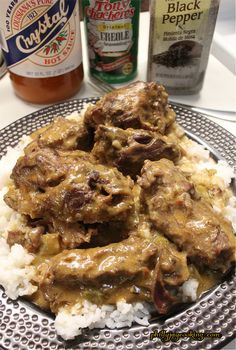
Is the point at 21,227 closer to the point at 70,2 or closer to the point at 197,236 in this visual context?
the point at 197,236

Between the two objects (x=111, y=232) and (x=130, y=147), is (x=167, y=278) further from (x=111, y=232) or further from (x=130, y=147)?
(x=130, y=147)

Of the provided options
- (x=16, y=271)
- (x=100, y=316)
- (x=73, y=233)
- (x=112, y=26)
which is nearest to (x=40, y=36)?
(x=112, y=26)

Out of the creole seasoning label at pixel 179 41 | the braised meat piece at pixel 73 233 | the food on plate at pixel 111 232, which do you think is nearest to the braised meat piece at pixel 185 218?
the food on plate at pixel 111 232

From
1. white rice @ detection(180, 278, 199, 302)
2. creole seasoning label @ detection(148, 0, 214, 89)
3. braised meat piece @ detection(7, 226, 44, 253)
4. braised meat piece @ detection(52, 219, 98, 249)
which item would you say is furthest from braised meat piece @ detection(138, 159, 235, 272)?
creole seasoning label @ detection(148, 0, 214, 89)

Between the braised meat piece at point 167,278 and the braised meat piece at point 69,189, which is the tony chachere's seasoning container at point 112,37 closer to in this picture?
the braised meat piece at point 69,189

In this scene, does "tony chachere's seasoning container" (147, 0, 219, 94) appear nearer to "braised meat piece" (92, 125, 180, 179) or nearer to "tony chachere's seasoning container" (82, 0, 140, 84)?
"tony chachere's seasoning container" (82, 0, 140, 84)
